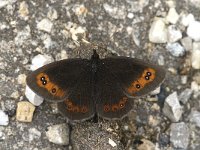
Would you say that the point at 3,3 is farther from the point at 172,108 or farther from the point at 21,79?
the point at 172,108

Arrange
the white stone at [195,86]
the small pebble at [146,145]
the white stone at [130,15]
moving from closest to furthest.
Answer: the small pebble at [146,145]
the white stone at [195,86]
the white stone at [130,15]

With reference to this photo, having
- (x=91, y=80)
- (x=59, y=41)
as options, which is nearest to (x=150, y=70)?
(x=91, y=80)

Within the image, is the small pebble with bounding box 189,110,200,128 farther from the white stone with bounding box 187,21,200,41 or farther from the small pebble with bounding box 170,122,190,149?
the white stone with bounding box 187,21,200,41

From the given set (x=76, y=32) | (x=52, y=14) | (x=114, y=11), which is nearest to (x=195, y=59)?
(x=114, y=11)

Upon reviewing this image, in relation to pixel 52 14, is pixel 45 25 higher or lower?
lower

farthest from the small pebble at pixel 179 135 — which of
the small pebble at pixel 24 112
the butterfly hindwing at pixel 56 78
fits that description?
the small pebble at pixel 24 112

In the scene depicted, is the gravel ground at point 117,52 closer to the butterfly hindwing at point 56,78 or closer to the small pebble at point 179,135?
the small pebble at point 179,135

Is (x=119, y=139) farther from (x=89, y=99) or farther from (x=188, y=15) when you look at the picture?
(x=188, y=15)

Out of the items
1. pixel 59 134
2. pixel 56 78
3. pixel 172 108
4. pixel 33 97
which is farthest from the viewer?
pixel 172 108
